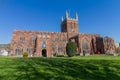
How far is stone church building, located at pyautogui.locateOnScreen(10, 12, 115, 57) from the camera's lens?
52.7 metres

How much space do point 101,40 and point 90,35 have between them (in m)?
4.85

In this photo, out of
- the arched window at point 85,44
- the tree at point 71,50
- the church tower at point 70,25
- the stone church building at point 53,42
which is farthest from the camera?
the church tower at point 70,25

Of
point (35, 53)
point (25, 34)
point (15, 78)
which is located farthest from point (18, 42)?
point (15, 78)

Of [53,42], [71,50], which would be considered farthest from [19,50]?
[71,50]

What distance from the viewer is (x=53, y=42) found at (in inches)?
2287

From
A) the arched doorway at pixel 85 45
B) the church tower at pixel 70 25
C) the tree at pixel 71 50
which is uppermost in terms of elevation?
the church tower at pixel 70 25

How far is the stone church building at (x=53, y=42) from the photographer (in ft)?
173

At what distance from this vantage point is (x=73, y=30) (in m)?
67.3

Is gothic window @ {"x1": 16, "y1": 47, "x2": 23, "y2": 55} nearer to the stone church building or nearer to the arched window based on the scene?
the stone church building

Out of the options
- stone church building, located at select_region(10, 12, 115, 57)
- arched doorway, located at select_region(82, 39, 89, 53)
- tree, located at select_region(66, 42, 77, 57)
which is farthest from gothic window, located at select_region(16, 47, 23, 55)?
arched doorway, located at select_region(82, 39, 89, 53)

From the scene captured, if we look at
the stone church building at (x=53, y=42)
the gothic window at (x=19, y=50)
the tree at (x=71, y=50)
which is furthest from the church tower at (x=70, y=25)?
→ the tree at (x=71, y=50)

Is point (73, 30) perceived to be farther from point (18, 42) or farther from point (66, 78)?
point (66, 78)

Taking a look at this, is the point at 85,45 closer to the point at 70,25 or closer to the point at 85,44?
the point at 85,44

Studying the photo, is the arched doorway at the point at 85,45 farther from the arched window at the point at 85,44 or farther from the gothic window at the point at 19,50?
the gothic window at the point at 19,50
